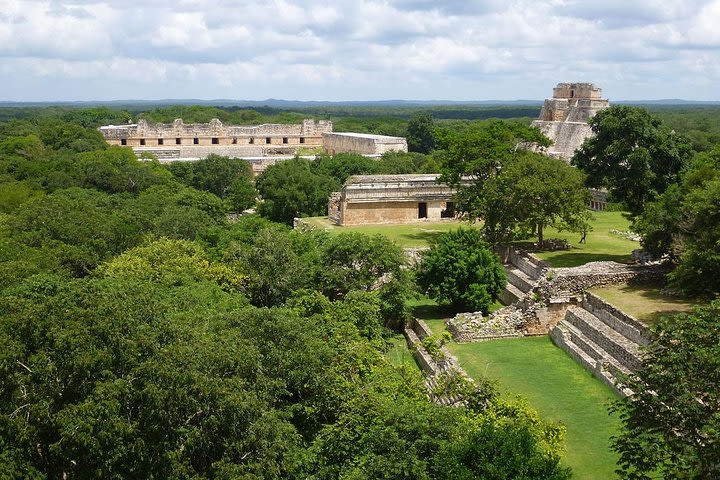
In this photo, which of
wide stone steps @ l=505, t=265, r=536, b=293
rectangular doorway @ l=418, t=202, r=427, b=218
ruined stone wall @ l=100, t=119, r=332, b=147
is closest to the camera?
wide stone steps @ l=505, t=265, r=536, b=293

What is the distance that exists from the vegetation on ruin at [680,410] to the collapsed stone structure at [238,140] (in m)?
39.5

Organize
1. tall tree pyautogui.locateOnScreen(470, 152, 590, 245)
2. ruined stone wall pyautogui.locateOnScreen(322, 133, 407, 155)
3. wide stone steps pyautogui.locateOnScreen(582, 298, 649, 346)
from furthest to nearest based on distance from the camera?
ruined stone wall pyautogui.locateOnScreen(322, 133, 407, 155)
tall tree pyautogui.locateOnScreen(470, 152, 590, 245)
wide stone steps pyautogui.locateOnScreen(582, 298, 649, 346)

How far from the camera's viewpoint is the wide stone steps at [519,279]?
63.7 feet

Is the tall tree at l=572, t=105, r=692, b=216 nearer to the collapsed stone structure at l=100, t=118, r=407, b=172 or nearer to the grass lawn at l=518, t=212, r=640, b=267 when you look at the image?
the grass lawn at l=518, t=212, r=640, b=267

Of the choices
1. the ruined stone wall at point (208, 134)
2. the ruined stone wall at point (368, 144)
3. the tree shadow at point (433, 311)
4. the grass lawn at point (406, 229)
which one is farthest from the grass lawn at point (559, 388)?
the ruined stone wall at point (208, 134)

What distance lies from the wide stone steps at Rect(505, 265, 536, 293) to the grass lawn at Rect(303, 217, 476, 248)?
3360 millimetres

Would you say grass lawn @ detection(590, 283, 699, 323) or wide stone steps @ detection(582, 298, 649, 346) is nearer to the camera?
wide stone steps @ detection(582, 298, 649, 346)

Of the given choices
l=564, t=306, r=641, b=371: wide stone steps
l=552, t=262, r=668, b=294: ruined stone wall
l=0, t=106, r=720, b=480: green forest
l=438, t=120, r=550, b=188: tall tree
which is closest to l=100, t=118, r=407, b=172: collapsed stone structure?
l=438, t=120, r=550, b=188: tall tree

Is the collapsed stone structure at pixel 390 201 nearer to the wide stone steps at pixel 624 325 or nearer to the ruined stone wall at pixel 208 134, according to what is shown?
the wide stone steps at pixel 624 325

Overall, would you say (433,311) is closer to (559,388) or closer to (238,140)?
(559,388)

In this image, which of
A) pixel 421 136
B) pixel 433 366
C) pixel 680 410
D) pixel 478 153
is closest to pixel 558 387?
pixel 433 366

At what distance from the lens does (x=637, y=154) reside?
23391 millimetres

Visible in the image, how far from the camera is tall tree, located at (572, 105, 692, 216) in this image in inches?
928

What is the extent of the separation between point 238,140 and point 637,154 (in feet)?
117
